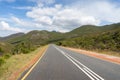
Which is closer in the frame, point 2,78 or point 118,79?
point 118,79

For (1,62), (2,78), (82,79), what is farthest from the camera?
(1,62)

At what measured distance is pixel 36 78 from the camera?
1192 cm

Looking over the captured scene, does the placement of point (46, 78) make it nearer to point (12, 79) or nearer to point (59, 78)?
point (59, 78)

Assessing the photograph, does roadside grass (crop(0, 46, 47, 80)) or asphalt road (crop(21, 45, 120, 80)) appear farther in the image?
roadside grass (crop(0, 46, 47, 80))

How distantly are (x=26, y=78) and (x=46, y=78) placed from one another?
969 mm

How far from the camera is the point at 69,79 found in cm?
1152

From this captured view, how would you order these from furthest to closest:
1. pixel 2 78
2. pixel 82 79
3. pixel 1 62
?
pixel 1 62 < pixel 2 78 < pixel 82 79

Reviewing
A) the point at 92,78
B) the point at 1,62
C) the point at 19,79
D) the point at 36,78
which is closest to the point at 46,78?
the point at 36,78

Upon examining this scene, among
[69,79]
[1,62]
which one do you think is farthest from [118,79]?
[1,62]

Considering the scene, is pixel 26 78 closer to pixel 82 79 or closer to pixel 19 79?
pixel 19 79

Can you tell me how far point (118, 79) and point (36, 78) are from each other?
3933mm

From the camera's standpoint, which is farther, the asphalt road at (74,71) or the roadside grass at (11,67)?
the roadside grass at (11,67)

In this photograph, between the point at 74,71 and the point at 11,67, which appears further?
the point at 11,67

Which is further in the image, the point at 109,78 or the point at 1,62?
the point at 1,62
